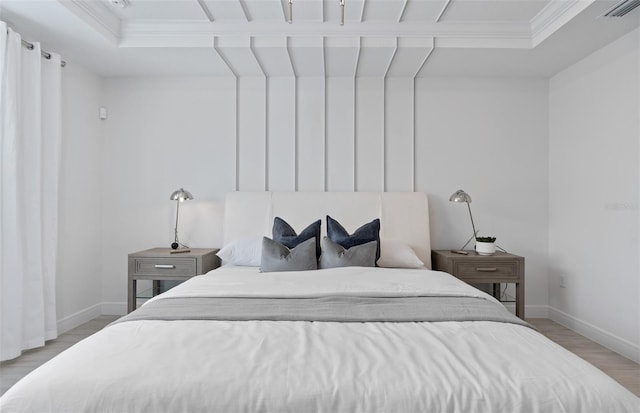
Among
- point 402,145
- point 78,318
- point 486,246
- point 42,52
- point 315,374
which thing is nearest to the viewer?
point 315,374

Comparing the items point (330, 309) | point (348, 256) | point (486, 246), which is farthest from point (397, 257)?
point (330, 309)

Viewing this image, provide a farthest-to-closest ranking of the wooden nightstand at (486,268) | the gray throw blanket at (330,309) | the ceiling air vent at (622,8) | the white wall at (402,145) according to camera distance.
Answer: the white wall at (402,145)
the wooden nightstand at (486,268)
the ceiling air vent at (622,8)
the gray throw blanket at (330,309)

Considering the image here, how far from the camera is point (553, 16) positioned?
275 cm

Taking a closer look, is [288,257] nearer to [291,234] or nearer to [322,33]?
[291,234]

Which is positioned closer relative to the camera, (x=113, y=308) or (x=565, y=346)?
(x=565, y=346)

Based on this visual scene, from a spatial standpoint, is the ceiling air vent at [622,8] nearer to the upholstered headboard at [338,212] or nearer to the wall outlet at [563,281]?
the upholstered headboard at [338,212]

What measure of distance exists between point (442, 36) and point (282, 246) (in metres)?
2.13

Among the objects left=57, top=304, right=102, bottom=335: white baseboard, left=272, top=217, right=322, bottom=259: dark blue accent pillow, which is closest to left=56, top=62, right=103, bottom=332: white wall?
left=57, top=304, right=102, bottom=335: white baseboard

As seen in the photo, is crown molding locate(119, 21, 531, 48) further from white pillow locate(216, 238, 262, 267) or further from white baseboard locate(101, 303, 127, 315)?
white baseboard locate(101, 303, 127, 315)

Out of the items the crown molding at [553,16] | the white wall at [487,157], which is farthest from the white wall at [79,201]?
the crown molding at [553,16]

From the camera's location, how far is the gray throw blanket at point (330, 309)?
1672mm

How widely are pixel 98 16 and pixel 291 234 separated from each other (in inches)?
86.3

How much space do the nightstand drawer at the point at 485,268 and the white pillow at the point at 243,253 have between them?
5.57 ft

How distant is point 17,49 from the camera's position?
104 inches
